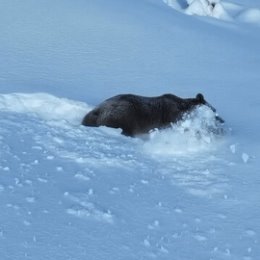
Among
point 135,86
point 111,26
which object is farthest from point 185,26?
point 135,86

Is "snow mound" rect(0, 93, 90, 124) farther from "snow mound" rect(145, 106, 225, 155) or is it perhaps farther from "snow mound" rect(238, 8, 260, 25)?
"snow mound" rect(238, 8, 260, 25)

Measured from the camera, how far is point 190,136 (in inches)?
296

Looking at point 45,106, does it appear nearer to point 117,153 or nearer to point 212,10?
point 117,153

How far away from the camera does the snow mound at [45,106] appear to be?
25.3 ft

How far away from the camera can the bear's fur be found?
24.8 ft

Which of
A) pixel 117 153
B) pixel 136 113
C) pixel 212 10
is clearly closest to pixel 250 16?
pixel 212 10

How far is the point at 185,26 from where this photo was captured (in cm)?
1566

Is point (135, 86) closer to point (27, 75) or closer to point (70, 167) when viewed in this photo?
point (27, 75)

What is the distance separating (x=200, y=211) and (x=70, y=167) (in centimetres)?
127

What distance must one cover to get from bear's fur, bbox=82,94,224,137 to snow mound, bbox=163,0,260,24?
10.1 m

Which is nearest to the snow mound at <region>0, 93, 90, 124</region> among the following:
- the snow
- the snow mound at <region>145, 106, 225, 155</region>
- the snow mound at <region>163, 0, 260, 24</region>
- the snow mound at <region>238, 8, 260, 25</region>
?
the snow

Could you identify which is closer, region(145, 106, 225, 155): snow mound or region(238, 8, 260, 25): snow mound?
region(145, 106, 225, 155): snow mound

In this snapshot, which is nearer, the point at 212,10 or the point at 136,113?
the point at 136,113

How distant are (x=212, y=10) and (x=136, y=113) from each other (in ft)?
38.2
